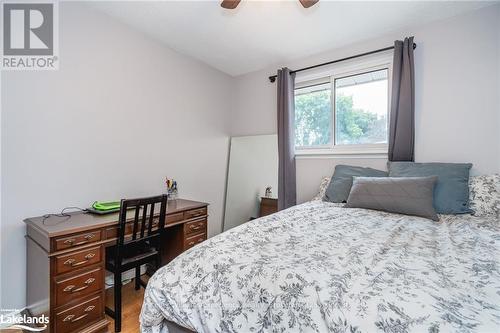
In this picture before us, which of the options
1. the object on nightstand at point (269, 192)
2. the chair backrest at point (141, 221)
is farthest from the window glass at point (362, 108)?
the chair backrest at point (141, 221)

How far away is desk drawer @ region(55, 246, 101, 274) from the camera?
1351mm

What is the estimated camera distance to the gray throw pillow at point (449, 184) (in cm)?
176

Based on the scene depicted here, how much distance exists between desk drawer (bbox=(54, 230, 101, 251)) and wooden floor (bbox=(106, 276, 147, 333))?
656 mm

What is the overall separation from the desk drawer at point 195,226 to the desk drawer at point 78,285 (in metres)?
0.76

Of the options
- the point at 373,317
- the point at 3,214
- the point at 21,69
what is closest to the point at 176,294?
the point at 373,317

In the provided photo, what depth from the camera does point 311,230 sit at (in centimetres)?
136

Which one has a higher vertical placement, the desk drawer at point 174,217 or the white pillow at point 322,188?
the white pillow at point 322,188

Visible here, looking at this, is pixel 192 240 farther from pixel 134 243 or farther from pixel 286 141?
pixel 286 141

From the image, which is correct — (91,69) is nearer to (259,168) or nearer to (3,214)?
(3,214)

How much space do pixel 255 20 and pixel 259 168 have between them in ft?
5.72

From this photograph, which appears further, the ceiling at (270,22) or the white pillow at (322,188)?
the white pillow at (322,188)

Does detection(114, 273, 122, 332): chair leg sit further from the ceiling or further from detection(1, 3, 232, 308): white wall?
the ceiling

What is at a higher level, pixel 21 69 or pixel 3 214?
pixel 21 69

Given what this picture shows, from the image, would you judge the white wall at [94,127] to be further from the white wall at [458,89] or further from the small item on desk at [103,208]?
the white wall at [458,89]
